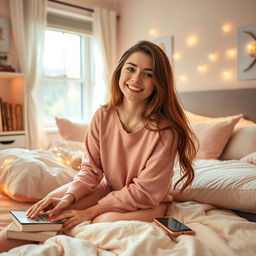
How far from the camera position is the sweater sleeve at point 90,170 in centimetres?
127

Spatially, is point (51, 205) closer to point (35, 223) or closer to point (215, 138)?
point (35, 223)

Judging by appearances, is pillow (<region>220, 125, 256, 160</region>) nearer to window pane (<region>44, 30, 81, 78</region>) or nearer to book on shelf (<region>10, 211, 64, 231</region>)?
book on shelf (<region>10, 211, 64, 231</region>)

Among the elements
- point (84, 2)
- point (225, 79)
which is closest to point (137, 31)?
point (84, 2)

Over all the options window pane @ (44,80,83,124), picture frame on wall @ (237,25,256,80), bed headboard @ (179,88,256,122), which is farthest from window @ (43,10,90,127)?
picture frame on wall @ (237,25,256,80)

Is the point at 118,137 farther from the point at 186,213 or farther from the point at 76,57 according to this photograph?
the point at 76,57

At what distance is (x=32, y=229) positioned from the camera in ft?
3.34

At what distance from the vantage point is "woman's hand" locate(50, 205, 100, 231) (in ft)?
3.67

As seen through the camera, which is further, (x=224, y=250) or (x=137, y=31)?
(x=137, y=31)

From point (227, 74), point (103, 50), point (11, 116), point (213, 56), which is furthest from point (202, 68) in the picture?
point (11, 116)

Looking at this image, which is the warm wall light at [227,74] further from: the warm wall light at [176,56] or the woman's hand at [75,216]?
the woman's hand at [75,216]

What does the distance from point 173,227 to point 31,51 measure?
2.67 meters

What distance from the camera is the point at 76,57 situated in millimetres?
3852

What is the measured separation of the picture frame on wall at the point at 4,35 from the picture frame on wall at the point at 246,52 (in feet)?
7.20

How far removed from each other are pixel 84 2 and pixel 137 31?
2.31 feet
